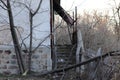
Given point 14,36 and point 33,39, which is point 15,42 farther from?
point 33,39

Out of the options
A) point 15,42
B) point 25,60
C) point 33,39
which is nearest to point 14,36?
point 15,42

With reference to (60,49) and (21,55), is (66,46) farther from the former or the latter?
(21,55)

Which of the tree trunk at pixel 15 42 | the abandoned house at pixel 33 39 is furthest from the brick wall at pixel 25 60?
the tree trunk at pixel 15 42

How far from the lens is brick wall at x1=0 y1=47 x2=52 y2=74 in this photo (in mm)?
13031

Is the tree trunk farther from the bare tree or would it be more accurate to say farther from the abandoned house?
the abandoned house

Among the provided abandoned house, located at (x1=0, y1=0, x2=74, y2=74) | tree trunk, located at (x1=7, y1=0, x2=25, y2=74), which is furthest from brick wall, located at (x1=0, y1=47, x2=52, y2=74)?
tree trunk, located at (x1=7, y1=0, x2=25, y2=74)

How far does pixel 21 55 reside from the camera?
42.0ft

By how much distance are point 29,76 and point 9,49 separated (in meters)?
1.69

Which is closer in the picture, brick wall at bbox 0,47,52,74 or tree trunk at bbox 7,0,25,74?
tree trunk at bbox 7,0,25,74

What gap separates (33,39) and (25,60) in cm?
86

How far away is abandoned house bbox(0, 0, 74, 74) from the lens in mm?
Answer: 13008

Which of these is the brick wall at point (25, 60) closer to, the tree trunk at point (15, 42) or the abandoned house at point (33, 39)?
the abandoned house at point (33, 39)

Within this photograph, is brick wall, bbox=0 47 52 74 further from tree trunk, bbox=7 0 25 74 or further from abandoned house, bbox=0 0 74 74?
tree trunk, bbox=7 0 25 74

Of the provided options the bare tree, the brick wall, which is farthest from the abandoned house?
the bare tree
